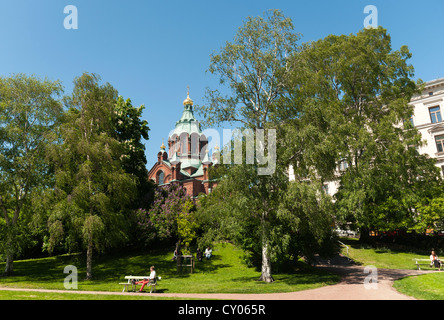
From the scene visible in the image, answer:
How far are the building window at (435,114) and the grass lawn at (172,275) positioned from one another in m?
31.8

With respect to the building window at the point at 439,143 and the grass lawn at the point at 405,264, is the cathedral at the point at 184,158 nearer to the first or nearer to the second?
the grass lawn at the point at 405,264

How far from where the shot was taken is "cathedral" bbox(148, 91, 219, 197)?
198 feet

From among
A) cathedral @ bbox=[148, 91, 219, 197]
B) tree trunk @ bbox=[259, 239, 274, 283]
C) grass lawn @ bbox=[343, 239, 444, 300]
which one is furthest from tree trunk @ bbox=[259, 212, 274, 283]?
cathedral @ bbox=[148, 91, 219, 197]

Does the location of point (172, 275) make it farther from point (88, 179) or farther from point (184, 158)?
point (184, 158)

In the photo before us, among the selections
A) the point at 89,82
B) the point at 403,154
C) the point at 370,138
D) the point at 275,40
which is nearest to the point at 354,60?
the point at 370,138

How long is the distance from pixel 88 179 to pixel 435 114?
42.6m

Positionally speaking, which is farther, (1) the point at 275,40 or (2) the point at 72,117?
(2) the point at 72,117

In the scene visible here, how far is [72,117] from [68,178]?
4918mm

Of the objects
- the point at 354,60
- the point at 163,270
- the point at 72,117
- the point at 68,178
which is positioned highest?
the point at 354,60

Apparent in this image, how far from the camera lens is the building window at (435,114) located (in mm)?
38969

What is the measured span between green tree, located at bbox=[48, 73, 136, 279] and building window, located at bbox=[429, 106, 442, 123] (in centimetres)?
3945

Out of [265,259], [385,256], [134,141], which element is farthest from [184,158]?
[265,259]
